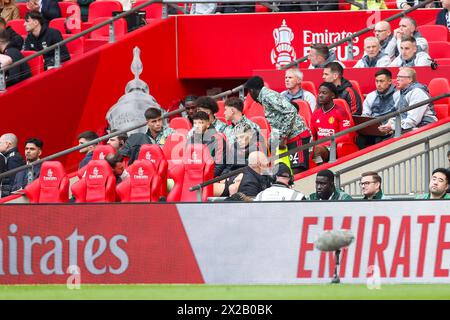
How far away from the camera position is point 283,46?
75.8ft

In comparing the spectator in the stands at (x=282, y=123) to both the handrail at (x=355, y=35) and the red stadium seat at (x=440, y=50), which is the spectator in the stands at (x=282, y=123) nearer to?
the handrail at (x=355, y=35)

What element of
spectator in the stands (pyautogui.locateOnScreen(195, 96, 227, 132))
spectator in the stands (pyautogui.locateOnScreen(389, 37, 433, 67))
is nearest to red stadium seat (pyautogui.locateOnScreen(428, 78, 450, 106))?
spectator in the stands (pyautogui.locateOnScreen(389, 37, 433, 67))

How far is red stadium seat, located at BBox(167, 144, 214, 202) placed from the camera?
58.4 ft

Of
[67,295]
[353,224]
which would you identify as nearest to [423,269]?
[353,224]

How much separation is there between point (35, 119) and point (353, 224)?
28.6ft

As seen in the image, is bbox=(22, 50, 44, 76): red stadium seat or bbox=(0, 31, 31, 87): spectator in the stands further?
bbox=(22, 50, 44, 76): red stadium seat

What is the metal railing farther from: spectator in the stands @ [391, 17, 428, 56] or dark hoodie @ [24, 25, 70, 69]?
dark hoodie @ [24, 25, 70, 69]

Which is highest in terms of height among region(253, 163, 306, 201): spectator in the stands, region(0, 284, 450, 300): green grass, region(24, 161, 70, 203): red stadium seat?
region(253, 163, 306, 201): spectator in the stands

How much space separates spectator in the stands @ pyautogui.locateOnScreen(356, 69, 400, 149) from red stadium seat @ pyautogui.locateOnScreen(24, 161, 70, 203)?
4035 mm

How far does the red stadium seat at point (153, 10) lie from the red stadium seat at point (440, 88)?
6.35 m

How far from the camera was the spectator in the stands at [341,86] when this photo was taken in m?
18.8

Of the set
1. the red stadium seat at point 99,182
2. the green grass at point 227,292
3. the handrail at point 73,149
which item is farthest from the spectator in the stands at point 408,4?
the green grass at point 227,292

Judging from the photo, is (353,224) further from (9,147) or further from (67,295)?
(9,147)
